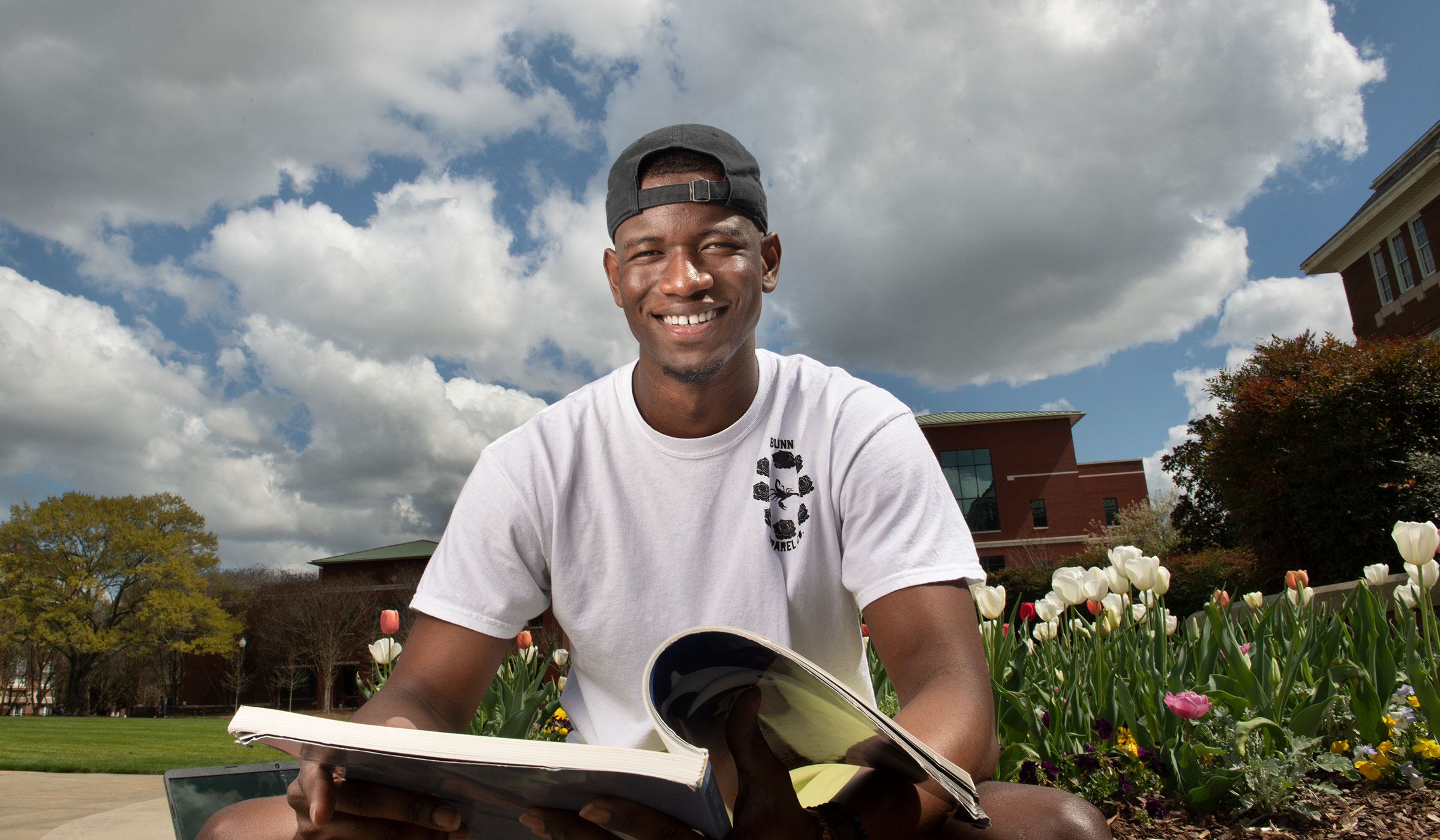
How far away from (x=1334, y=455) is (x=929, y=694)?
14433mm

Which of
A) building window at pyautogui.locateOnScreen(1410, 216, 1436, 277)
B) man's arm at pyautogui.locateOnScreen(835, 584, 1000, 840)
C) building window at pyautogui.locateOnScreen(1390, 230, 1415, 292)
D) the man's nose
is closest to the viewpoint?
man's arm at pyautogui.locateOnScreen(835, 584, 1000, 840)

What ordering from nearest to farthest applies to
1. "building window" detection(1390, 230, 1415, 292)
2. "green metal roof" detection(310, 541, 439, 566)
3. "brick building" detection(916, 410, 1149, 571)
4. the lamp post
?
"building window" detection(1390, 230, 1415, 292), the lamp post, "brick building" detection(916, 410, 1149, 571), "green metal roof" detection(310, 541, 439, 566)

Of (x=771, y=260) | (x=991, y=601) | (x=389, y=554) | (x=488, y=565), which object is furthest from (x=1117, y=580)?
(x=389, y=554)

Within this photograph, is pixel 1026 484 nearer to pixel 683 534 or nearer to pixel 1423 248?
pixel 1423 248

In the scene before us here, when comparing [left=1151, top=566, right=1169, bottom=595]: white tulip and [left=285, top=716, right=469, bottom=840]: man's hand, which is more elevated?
[left=1151, top=566, right=1169, bottom=595]: white tulip

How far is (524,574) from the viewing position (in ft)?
5.29

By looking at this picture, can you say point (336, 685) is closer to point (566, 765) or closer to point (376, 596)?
point (376, 596)

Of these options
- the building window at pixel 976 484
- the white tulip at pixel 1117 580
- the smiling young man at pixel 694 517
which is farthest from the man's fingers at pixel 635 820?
the building window at pixel 976 484

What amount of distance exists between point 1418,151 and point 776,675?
27492 millimetres

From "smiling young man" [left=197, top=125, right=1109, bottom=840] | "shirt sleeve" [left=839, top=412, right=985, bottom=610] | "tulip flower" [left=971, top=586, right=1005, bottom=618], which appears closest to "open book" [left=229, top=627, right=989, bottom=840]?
"smiling young man" [left=197, top=125, right=1109, bottom=840]

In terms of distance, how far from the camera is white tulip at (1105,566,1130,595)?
3.48 metres

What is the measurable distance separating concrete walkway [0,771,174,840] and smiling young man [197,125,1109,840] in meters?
A: 1.47

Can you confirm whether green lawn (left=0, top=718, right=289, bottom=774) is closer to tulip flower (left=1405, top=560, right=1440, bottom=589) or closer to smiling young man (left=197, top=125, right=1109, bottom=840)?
smiling young man (left=197, top=125, right=1109, bottom=840)

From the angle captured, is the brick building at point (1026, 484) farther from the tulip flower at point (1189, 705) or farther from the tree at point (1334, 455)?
the tulip flower at point (1189, 705)
